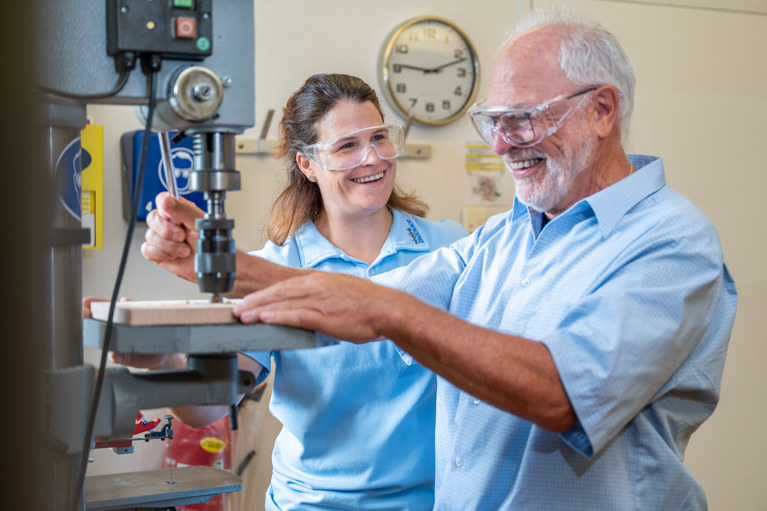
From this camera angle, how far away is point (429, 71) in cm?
314

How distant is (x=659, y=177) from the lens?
51.9 inches

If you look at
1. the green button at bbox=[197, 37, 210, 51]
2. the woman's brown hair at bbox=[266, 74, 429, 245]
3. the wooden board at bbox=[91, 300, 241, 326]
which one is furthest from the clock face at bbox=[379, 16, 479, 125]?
the wooden board at bbox=[91, 300, 241, 326]

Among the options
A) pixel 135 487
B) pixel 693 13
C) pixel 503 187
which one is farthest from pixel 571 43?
pixel 693 13

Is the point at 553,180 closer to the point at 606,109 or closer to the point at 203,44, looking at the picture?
the point at 606,109

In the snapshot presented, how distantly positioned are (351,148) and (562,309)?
878 millimetres

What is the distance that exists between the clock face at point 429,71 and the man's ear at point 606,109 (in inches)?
69.0

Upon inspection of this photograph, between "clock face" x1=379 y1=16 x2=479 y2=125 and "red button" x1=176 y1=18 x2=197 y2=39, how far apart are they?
212cm

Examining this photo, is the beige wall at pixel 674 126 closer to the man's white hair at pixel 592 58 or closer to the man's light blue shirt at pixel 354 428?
the man's light blue shirt at pixel 354 428

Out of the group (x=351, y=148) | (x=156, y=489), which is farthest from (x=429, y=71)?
(x=156, y=489)

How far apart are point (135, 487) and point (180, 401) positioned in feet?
3.72

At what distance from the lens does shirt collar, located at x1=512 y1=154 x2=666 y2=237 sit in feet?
→ 4.12

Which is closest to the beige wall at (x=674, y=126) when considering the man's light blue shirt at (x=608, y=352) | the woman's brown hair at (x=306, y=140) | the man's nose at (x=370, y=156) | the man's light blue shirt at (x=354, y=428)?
the woman's brown hair at (x=306, y=140)

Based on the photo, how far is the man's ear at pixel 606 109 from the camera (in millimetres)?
1387

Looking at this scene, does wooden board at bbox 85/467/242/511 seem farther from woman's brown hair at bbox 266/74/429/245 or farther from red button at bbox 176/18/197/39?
red button at bbox 176/18/197/39
